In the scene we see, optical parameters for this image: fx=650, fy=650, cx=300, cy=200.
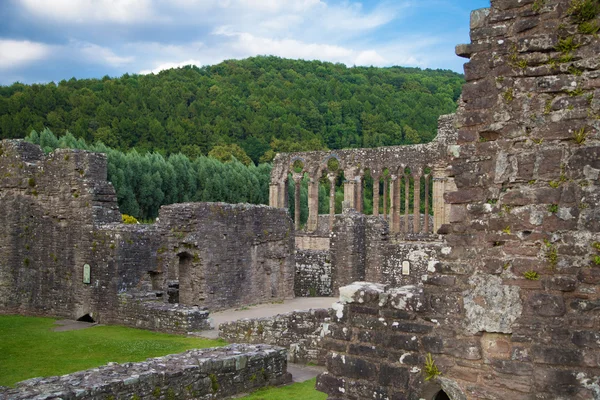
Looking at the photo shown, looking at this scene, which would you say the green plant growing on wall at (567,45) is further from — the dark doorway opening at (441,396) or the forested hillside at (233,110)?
the forested hillside at (233,110)

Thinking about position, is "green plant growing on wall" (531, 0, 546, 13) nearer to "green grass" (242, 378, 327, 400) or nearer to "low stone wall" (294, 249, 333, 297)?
"green grass" (242, 378, 327, 400)

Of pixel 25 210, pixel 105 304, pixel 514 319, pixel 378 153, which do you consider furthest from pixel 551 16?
pixel 378 153

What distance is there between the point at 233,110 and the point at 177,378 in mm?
66561

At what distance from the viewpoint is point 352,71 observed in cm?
9038

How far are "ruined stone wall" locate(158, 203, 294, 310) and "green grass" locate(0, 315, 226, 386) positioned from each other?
9.75 ft

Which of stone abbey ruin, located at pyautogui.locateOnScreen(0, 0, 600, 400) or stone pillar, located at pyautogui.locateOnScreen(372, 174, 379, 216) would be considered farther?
stone pillar, located at pyautogui.locateOnScreen(372, 174, 379, 216)

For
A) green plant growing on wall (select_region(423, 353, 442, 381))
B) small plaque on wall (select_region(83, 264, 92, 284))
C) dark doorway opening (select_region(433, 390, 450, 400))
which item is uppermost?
green plant growing on wall (select_region(423, 353, 442, 381))

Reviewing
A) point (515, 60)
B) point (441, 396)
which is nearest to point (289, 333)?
point (441, 396)

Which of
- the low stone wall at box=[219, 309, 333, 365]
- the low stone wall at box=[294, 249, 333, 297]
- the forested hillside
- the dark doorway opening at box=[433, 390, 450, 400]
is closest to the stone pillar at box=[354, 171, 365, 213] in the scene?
the low stone wall at box=[294, 249, 333, 297]

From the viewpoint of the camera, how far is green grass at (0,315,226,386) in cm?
1146

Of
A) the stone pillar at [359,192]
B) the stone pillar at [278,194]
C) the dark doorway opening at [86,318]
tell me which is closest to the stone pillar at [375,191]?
the stone pillar at [359,192]

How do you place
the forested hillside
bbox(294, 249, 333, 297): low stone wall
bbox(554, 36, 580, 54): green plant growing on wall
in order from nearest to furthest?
bbox(554, 36, 580, 54): green plant growing on wall, bbox(294, 249, 333, 297): low stone wall, the forested hillside

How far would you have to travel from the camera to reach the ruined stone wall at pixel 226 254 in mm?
18250

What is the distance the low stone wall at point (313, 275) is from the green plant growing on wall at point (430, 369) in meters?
17.7
